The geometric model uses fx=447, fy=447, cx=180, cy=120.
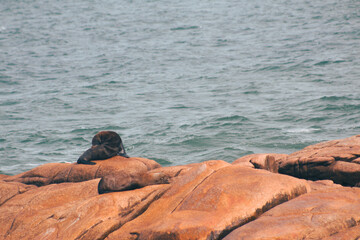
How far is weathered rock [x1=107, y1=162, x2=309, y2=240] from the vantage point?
7043 millimetres

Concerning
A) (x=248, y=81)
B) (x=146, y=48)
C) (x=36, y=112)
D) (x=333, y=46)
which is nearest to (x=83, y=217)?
(x=36, y=112)

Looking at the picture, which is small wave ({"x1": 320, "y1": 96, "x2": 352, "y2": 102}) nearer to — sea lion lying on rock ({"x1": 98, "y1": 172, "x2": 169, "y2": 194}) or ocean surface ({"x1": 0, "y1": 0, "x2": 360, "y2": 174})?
ocean surface ({"x1": 0, "y1": 0, "x2": 360, "y2": 174})

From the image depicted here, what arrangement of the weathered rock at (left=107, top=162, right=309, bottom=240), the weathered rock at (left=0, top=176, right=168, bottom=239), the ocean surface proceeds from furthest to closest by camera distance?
the ocean surface
the weathered rock at (left=0, top=176, right=168, bottom=239)
the weathered rock at (left=107, top=162, right=309, bottom=240)

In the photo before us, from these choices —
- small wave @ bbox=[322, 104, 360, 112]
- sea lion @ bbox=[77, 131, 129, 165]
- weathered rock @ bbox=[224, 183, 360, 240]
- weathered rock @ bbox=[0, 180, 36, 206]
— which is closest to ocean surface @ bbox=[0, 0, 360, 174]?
small wave @ bbox=[322, 104, 360, 112]

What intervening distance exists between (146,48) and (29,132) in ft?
85.5

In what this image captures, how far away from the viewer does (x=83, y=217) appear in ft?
30.0

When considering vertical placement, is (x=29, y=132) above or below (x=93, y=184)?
below

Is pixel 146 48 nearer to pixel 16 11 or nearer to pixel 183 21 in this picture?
pixel 183 21

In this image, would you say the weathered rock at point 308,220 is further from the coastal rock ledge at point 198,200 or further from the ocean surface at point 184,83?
the ocean surface at point 184,83

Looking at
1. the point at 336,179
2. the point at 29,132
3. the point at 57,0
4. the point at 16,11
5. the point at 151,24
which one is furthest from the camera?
the point at 57,0

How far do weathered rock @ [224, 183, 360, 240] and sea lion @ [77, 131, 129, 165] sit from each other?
669cm

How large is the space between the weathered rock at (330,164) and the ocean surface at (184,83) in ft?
23.6

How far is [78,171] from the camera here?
12.6 metres

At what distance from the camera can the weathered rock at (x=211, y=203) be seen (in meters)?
7.04
